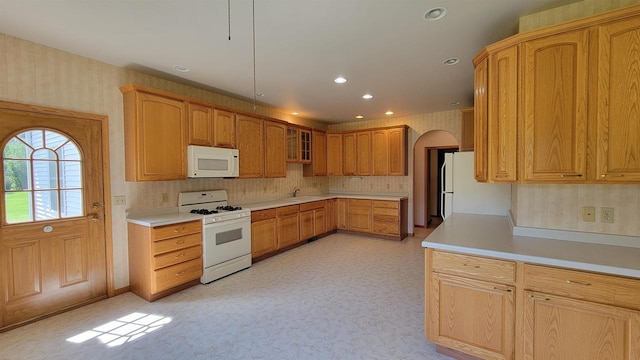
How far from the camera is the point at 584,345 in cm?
158

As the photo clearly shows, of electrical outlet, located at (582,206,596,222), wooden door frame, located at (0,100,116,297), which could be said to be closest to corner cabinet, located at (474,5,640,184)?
electrical outlet, located at (582,206,596,222)

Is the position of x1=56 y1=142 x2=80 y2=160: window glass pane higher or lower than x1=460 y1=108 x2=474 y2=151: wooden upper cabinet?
lower

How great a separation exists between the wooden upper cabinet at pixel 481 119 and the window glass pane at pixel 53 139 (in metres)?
3.98

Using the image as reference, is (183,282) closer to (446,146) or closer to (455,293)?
(455,293)

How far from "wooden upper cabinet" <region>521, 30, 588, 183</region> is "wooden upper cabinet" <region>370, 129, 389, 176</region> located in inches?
151

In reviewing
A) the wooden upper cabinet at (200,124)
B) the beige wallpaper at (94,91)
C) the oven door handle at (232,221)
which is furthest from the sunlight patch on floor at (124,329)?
the wooden upper cabinet at (200,124)

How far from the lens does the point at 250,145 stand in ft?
14.1

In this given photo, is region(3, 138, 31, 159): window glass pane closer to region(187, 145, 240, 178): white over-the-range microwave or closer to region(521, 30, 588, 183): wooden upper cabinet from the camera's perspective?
region(187, 145, 240, 178): white over-the-range microwave

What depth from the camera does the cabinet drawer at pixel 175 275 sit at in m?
2.92

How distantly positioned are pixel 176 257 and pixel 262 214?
1425mm

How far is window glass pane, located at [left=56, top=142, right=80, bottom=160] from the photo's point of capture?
273 cm

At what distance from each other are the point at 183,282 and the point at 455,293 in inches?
114

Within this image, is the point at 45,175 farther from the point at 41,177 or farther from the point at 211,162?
the point at 211,162

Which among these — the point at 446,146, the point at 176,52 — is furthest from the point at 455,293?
the point at 446,146
